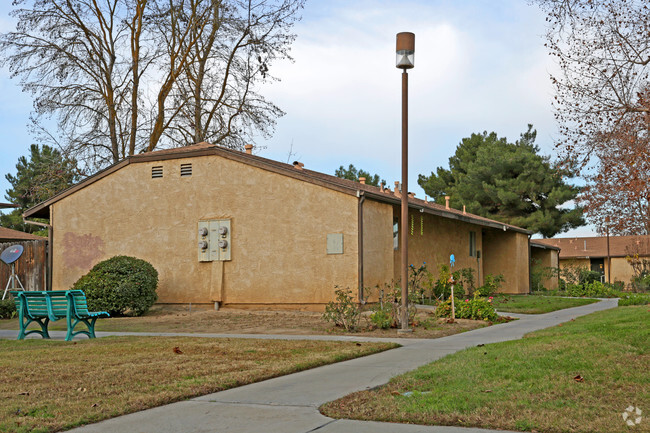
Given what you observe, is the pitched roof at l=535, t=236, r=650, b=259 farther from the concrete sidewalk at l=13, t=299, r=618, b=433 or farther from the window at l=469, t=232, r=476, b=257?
the concrete sidewalk at l=13, t=299, r=618, b=433

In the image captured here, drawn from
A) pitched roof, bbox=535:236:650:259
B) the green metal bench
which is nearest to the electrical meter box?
the green metal bench

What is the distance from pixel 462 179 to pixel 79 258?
1509 inches

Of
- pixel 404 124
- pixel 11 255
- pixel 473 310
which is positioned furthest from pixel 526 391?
pixel 11 255

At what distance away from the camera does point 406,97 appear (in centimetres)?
1395

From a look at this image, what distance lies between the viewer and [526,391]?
6484mm

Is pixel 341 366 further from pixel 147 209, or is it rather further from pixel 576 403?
pixel 147 209

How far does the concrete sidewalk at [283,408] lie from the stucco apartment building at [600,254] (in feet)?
152

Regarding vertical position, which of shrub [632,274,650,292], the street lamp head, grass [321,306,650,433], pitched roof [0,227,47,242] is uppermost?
the street lamp head

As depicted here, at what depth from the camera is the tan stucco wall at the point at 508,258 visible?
106ft

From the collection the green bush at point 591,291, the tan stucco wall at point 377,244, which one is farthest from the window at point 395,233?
the green bush at point 591,291

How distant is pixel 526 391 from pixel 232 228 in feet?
50.9

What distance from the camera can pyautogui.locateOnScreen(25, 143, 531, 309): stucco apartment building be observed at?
64.3 feet

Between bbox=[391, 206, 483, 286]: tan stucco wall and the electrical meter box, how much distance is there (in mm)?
5506

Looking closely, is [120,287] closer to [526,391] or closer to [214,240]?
[214,240]
